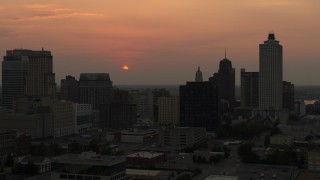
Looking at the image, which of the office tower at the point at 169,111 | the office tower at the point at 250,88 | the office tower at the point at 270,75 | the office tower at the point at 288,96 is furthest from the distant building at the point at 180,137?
the office tower at the point at 288,96

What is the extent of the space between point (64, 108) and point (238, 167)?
72.0 feet

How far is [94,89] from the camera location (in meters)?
70.8

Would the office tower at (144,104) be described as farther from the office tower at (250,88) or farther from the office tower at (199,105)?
the office tower at (199,105)

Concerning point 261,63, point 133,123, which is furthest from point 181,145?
point 261,63

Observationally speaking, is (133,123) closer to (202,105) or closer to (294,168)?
(202,105)

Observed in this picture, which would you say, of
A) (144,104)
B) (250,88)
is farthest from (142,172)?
(250,88)

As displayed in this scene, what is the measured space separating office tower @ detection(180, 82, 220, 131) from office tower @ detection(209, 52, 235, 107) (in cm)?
3033

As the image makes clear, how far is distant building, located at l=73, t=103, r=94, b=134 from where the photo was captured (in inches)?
2072

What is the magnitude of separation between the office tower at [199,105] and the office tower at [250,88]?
26557mm

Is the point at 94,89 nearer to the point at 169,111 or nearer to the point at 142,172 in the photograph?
the point at 169,111

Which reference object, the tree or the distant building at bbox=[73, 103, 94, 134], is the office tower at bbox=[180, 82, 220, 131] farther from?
the tree

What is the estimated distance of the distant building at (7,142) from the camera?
36.3 metres

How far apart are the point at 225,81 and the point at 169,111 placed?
24805 mm

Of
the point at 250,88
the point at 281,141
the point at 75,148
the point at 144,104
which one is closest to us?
the point at 75,148
